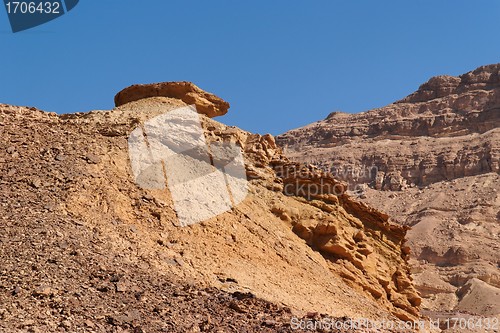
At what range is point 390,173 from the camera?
7775 centimetres

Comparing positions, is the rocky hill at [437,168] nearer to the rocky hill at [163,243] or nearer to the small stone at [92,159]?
the rocky hill at [163,243]

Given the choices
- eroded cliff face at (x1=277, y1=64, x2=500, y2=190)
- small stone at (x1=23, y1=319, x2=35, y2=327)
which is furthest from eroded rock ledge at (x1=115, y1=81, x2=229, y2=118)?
eroded cliff face at (x1=277, y1=64, x2=500, y2=190)

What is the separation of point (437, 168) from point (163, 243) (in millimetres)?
65815

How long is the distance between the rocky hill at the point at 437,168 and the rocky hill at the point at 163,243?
29234 millimetres

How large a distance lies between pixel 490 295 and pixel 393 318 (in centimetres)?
3231

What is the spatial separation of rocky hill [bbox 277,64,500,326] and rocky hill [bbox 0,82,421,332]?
29.2 metres

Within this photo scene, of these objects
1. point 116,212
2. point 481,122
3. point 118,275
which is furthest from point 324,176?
point 481,122

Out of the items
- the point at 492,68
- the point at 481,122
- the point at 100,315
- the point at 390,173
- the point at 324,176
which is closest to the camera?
the point at 100,315

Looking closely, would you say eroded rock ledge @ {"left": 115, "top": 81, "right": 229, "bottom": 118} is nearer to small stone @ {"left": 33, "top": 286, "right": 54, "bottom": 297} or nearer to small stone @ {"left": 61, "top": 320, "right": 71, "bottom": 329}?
small stone @ {"left": 33, "top": 286, "right": 54, "bottom": 297}

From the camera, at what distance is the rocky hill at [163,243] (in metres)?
10.9

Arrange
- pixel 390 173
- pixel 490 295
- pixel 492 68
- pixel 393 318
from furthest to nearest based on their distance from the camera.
Result: pixel 492 68
pixel 390 173
pixel 490 295
pixel 393 318

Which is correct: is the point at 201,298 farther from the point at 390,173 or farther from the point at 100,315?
the point at 390,173

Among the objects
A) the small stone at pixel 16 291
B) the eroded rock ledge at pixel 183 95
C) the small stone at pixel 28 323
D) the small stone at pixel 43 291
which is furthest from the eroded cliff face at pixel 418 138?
the small stone at pixel 28 323

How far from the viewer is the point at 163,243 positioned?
13875 millimetres
